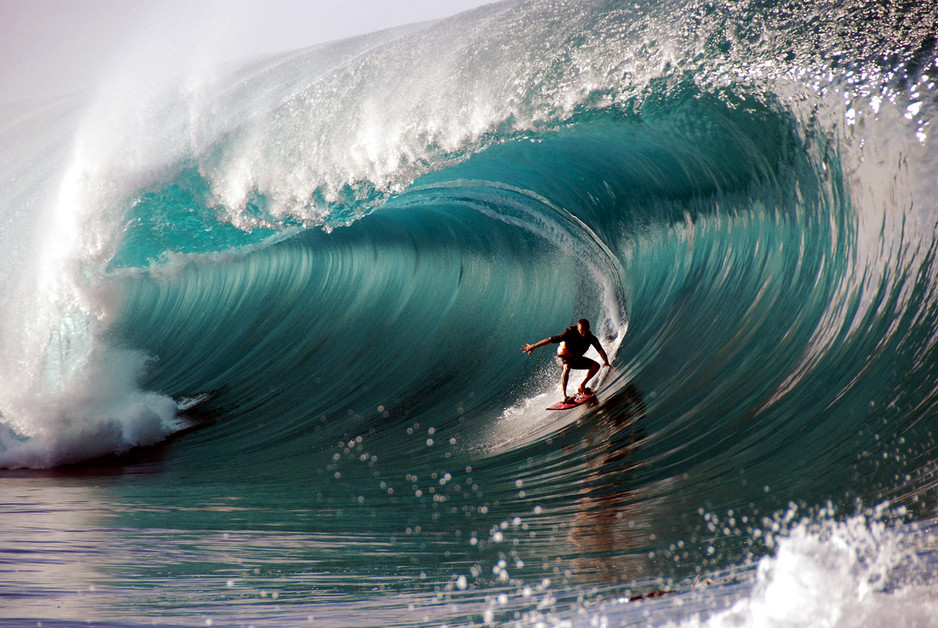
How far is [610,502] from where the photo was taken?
3.31 m

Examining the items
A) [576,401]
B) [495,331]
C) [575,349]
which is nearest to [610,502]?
[576,401]

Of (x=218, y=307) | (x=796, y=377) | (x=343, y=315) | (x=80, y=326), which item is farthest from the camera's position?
(x=218, y=307)

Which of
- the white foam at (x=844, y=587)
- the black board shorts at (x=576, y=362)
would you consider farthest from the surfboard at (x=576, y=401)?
the white foam at (x=844, y=587)

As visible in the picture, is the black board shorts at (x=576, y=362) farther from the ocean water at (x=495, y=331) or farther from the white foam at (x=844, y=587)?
the white foam at (x=844, y=587)

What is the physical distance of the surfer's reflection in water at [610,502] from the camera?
259 centimetres

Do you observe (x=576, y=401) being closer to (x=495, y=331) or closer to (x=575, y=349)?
(x=575, y=349)

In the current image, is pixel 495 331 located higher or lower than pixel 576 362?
higher

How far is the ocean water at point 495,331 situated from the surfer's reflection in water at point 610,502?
0.02m

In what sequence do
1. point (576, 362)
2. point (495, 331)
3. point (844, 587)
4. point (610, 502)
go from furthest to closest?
point (495, 331) < point (576, 362) < point (610, 502) < point (844, 587)

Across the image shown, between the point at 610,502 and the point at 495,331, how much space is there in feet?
10.8

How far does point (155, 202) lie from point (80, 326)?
1.30 m

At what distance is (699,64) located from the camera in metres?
4.74

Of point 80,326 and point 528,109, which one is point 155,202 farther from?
point 528,109

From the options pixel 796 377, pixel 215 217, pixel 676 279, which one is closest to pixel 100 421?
pixel 215 217
